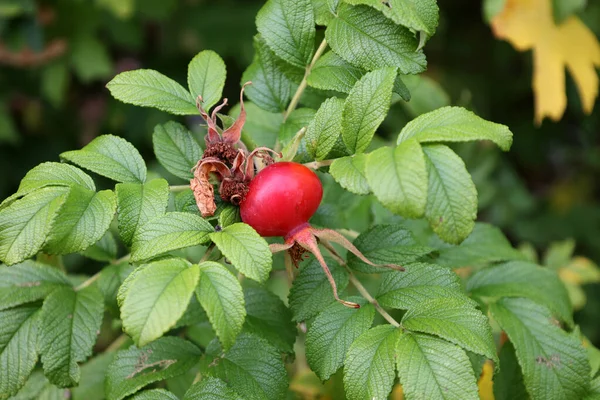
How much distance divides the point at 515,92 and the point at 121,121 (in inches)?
69.8

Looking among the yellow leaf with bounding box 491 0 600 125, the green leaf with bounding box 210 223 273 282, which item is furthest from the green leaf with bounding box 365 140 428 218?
the yellow leaf with bounding box 491 0 600 125

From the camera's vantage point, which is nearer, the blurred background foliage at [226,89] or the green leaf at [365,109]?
the green leaf at [365,109]

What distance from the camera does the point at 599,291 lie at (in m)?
2.66

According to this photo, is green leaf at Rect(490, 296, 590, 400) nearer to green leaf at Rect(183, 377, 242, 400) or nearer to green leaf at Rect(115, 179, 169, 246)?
green leaf at Rect(183, 377, 242, 400)

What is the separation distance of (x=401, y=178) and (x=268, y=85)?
45 cm

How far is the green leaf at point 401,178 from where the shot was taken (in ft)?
2.45

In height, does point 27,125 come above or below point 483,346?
below

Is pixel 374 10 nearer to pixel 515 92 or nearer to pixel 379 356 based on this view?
pixel 379 356

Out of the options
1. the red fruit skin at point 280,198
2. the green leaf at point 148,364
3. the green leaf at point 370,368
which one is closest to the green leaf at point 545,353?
the green leaf at point 370,368

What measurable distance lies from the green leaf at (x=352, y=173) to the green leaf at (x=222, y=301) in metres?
0.18

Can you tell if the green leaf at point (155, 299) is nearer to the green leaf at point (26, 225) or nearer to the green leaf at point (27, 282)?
the green leaf at point (26, 225)

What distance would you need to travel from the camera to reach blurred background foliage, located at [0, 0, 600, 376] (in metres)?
2.61

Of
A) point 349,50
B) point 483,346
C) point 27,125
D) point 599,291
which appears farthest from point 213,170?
point 27,125

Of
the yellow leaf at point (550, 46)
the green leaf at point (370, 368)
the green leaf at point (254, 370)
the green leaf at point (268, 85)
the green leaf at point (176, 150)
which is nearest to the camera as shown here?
the green leaf at point (370, 368)
